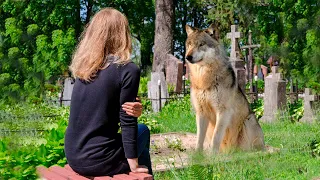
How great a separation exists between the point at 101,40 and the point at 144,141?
3.11 ft

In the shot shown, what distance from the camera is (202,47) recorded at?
623 centimetres

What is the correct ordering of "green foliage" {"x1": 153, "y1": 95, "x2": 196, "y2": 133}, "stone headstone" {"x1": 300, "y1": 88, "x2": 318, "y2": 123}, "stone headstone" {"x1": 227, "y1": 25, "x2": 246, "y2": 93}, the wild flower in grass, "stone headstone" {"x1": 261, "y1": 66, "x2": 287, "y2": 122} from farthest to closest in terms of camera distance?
"stone headstone" {"x1": 227, "y1": 25, "x2": 246, "y2": 93} < "stone headstone" {"x1": 261, "y1": 66, "x2": 287, "y2": 122} < "stone headstone" {"x1": 300, "y1": 88, "x2": 318, "y2": 123} < "green foliage" {"x1": 153, "y1": 95, "x2": 196, "y2": 133} < the wild flower in grass

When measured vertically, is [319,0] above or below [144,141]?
above

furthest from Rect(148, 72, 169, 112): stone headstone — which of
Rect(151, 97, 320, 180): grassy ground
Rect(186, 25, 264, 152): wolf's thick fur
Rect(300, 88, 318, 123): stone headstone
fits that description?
Rect(186, 25, 264, 152): wolf's thick fur

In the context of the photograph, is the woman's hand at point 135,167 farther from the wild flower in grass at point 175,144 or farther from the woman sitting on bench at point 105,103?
the wild flower in grass at point 175,144

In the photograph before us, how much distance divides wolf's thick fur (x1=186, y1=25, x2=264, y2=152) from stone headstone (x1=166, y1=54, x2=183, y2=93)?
33.7ft

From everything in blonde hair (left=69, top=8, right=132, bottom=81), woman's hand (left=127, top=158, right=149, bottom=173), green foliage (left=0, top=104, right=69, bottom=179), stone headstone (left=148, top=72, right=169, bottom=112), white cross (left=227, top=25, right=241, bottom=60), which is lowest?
green foliage (left=0, top=104, right=69, bottom=179)

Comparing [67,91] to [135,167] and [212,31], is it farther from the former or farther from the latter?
[135,167]

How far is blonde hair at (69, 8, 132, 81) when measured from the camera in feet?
12.0

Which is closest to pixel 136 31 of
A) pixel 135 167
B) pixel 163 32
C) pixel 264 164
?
pixel 163 32

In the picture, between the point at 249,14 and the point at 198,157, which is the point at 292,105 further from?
the point at 249,14

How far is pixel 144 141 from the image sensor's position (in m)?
4.00

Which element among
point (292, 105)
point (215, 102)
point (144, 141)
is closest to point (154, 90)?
point (292, 105)

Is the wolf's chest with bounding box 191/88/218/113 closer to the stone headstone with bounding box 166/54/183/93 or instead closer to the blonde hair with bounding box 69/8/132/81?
the blonde hair with bounding box 69/8/132/81
